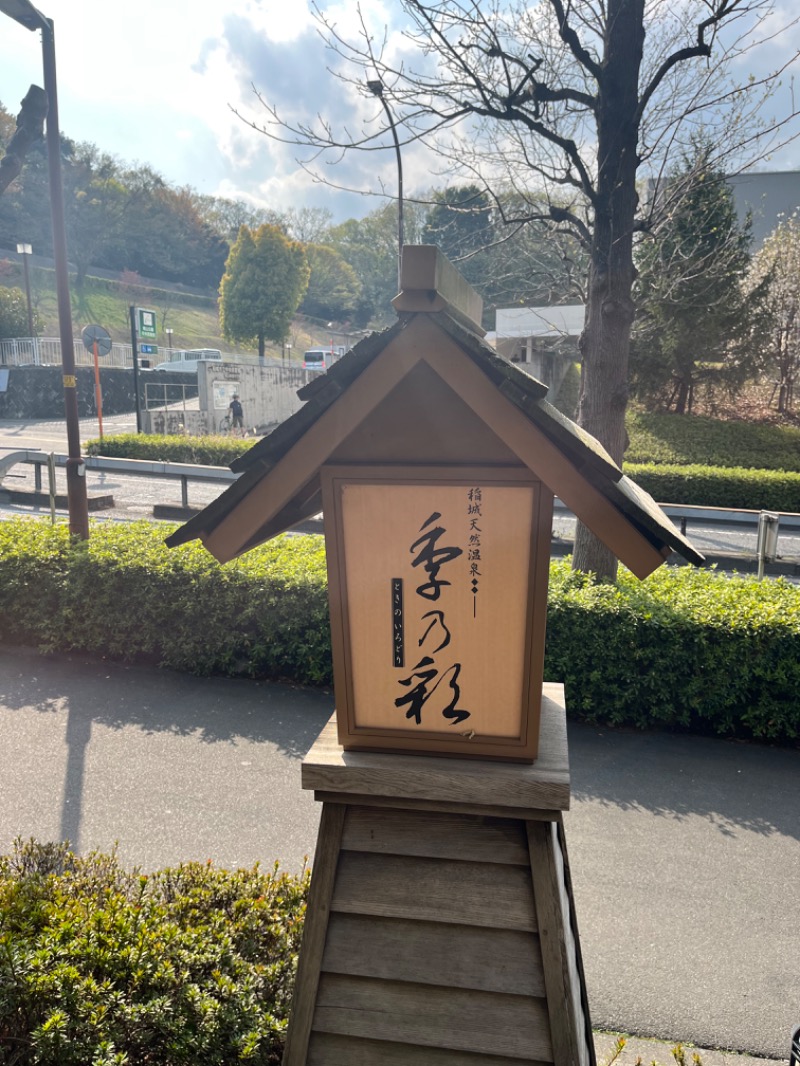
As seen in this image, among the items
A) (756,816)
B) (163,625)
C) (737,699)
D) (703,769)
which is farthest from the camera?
(163,625)

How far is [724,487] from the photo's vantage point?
17.2 metres

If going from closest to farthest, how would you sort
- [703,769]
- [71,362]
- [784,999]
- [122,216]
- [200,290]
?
[784,999], [703,769], [71,362], [122,216], [200,290]

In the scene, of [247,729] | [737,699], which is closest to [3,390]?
[247,729]

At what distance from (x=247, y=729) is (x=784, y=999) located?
4112 millimetres

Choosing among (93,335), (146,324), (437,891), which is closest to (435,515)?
(437,891)

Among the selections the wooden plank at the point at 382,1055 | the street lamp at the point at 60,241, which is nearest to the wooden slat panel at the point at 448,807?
the wooden plank at the point at 382,1055

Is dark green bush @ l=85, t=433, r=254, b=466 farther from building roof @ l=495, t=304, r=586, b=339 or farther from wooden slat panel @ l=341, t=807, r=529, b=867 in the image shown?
wooden slat panel @ l=341, t=807, r=529, b=867

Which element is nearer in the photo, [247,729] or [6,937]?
[6,937]

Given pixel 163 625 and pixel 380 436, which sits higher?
pixel 380 436

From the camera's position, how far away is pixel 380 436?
2.37 m

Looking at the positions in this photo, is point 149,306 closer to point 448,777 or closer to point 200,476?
point 200,476

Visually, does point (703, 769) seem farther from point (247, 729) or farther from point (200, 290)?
point (200, 290)

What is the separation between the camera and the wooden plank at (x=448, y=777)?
2297 mm

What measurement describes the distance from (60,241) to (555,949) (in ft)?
32.9
